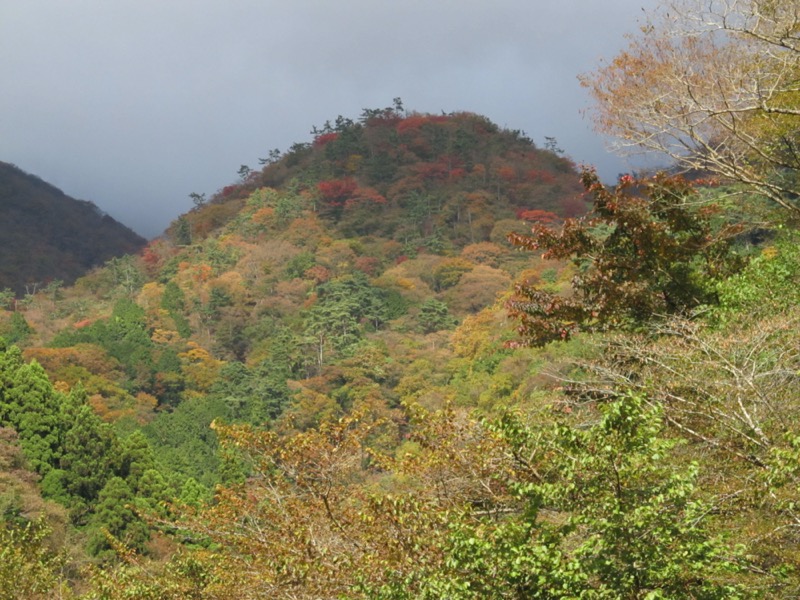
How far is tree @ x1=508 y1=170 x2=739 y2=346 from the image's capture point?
1084 centimetres

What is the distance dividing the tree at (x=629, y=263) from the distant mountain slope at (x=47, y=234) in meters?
57.4

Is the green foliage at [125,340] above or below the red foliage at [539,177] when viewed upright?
below

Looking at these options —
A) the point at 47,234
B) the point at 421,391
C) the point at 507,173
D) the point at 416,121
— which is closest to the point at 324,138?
the point at 416,121

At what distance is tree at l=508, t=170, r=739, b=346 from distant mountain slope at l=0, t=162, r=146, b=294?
57442 mm

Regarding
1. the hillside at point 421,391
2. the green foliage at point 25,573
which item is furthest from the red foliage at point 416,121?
the green foliage at point 25,573

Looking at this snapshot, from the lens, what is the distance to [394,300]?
4644cm

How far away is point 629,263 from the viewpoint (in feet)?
36.3

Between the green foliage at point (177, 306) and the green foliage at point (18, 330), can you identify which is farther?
the green foliage at point (177, 306)

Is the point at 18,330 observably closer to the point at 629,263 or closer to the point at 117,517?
the point at 117,517

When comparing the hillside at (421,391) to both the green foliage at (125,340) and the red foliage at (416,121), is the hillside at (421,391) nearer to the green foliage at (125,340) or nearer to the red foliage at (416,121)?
the green foliage at (125,340)

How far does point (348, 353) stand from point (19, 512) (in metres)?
22.8

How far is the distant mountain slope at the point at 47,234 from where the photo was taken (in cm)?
6675

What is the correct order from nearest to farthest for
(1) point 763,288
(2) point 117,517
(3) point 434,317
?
1. (1) point 763,288
2. (2) point 117,517
3. (3) point 434,317

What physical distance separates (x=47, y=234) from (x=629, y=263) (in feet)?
239
